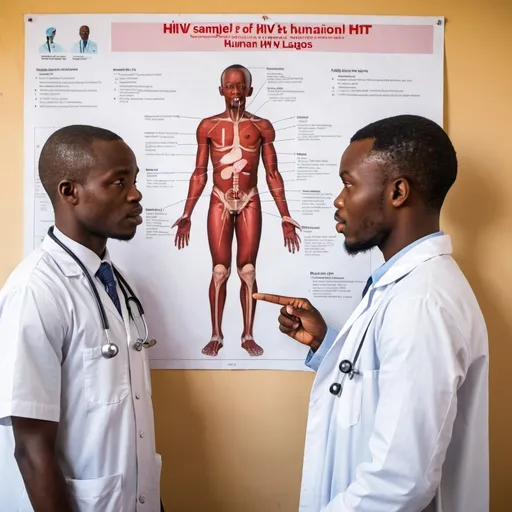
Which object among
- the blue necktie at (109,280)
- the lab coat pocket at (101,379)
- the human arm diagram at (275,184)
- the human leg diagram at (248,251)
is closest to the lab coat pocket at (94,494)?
the lab coat pocket at (101,379)

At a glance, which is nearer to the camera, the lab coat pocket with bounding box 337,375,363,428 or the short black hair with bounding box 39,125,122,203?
the lab coat pocket with bounding box 337,375,363,428

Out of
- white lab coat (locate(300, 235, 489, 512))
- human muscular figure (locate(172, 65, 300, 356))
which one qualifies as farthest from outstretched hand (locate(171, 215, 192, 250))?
white lab coat (locate(300, 235, 489, 512))

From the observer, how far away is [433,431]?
0.94m

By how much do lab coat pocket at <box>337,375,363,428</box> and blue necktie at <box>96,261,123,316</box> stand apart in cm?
59

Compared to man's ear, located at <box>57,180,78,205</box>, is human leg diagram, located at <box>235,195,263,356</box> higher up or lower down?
lower down

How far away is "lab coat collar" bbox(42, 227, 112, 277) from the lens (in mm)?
1222

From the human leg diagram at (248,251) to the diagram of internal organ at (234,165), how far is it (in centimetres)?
3

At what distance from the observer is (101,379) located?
1.18 metres

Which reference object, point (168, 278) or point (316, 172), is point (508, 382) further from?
point (168, 278)

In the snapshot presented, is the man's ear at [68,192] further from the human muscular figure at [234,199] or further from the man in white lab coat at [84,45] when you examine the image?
the man in white lab coat at [84,45]

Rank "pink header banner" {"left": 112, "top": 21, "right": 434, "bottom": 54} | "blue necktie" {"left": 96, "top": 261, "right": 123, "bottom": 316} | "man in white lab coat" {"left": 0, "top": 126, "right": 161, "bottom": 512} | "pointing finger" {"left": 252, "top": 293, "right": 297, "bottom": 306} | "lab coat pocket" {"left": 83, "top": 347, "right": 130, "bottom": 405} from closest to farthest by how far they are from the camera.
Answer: "man in white lab coat" {"left": 0, "top": 126, "right": 161, "bottom": 512} < "lab coat pocket" {"left": 83, "top": 347, "right": 130, "bottom": 405} < "blue necktie" {"left": 96, "top": 261, "right": 123, "bottom": 316} < "pointing finger" {"left": 252, "top": 293, "right": 297, "bottom": 306} < "pink header banner" {"left": 112, "top": 21, "right": 434, "bottom": 54}

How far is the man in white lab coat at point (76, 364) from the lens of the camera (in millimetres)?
1069

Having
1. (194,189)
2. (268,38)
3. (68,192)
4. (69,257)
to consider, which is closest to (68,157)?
(68,192)

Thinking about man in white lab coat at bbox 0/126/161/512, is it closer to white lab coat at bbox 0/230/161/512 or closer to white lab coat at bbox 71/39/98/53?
white lab coat at bbox 0/230/161/512
